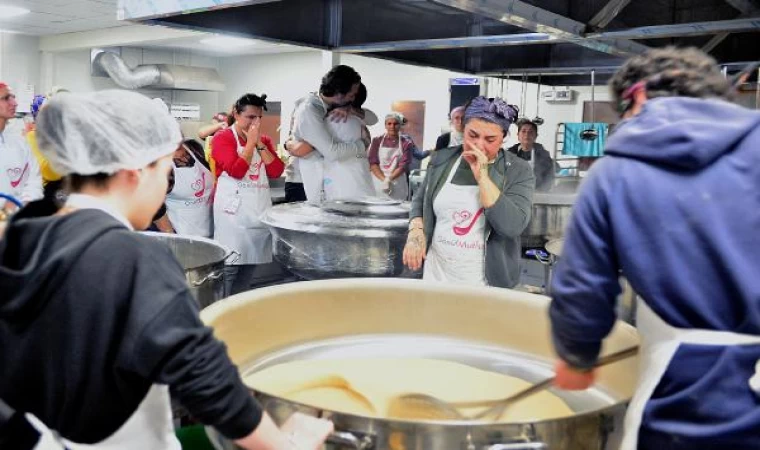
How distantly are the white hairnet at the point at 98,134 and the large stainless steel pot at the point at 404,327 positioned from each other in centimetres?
46

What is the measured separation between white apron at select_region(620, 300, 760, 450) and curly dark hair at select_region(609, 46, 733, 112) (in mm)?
288

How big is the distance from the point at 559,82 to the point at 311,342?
3334 mm

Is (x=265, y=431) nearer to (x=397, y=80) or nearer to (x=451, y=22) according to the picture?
(x=451, y=22)

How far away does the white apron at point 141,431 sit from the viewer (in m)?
0.87

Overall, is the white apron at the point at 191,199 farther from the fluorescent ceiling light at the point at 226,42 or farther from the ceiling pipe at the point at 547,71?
the fluorescent ceiling light at the point at 226,42

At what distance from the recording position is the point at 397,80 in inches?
300

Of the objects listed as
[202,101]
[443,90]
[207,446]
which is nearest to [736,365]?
[207,446]

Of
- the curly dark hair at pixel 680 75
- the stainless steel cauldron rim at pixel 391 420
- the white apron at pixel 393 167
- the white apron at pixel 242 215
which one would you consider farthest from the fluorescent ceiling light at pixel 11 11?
the curly dark hair at pixel 680 75

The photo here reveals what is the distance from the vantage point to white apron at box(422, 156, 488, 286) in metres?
1.78

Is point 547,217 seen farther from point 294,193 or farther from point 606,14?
point 294,193

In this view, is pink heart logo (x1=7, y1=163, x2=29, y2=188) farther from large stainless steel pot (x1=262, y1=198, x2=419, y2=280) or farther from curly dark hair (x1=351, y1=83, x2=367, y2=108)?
curly dark hair (x1=351, y1=83, x2=367, y2=108)

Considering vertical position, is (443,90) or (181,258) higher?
(443,90)

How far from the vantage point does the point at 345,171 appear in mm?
2713

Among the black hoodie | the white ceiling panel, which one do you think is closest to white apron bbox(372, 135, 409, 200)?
the white ceiling panel
